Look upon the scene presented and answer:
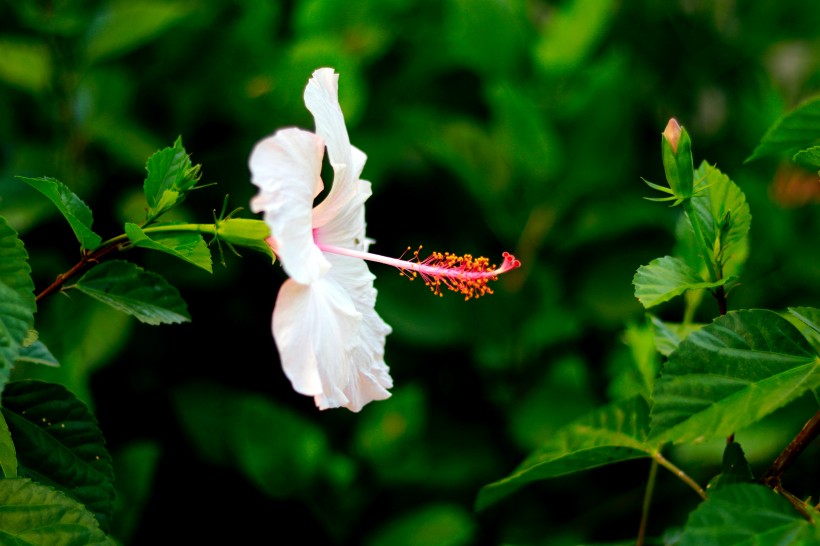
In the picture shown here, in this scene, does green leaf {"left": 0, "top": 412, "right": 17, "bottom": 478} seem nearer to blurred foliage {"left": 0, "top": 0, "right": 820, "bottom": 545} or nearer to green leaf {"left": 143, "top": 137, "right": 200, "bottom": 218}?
green leaf {"left": 143, "top": 137, "right": 200, "bottom": 218}

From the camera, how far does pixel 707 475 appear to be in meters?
1.86

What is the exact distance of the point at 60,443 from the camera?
761 millimetres

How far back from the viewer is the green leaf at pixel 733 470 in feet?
2.41

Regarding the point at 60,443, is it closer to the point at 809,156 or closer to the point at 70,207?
the point at 70,207

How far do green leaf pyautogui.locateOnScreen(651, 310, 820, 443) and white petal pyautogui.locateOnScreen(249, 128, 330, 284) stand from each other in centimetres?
30

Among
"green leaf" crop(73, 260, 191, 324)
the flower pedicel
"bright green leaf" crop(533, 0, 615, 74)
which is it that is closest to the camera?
the flower pedicel

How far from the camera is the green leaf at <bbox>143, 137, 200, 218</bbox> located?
0.74 meters

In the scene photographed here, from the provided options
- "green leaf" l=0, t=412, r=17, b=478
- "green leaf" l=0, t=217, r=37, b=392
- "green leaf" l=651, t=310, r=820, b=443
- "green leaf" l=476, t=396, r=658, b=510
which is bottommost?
"green leaf" l=476, t=396, r=658, b=510

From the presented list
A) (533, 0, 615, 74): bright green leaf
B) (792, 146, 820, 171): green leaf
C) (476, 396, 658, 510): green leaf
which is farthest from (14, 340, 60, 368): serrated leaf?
(533, 0, 615, 74): bright green leaf

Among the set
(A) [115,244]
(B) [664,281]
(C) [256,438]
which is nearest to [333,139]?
(A) [115,244]

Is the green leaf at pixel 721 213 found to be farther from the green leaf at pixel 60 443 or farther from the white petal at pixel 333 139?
the green leaf at pixel 60 443

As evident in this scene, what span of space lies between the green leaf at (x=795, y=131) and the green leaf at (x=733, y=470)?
0.28 m

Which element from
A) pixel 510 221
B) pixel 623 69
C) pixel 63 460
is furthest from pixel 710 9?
pixel 63 460

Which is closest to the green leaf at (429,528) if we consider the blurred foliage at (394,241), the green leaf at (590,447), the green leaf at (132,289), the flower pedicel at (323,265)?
the blurred foliage at (394,241)
